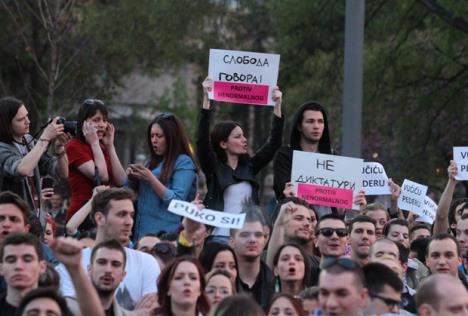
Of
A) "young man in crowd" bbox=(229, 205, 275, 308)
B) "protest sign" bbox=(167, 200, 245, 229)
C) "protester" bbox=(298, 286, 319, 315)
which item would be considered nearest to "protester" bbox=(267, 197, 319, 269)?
"young man in crowd" bbox=(229, 205, 275, 308)

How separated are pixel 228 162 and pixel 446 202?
8.93 feet

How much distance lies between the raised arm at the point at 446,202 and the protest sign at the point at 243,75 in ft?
6.90

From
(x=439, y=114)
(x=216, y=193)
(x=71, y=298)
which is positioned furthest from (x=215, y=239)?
(x=439, y=114)

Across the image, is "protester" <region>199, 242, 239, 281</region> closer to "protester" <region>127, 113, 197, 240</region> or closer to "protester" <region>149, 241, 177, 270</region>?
"protester" <region>149, 241, 177, 270</region>

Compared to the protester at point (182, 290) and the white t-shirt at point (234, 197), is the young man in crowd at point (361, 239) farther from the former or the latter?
the protester at point (182, 290)

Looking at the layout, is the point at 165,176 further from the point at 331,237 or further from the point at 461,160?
the point at 461,160

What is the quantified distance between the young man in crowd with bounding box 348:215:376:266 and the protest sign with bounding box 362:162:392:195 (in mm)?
2471

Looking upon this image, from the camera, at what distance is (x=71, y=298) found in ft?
31.3

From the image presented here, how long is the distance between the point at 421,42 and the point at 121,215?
1400 centimetres

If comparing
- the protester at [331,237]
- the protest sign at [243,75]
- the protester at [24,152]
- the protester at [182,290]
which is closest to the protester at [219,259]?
the protester at [182,290]

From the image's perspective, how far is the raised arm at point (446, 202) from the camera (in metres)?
14.2

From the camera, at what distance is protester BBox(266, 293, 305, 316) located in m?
9.86

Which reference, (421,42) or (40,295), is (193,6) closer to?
(421,42)

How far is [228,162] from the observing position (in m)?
12.7
